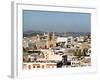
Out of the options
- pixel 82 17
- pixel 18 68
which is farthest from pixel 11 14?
pixel 82 17

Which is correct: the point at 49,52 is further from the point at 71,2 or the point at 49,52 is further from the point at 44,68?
the point at 71,2

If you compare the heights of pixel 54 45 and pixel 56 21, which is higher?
pixel 56 21

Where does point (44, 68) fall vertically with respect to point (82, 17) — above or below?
below

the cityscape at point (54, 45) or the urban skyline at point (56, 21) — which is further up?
the urban skyline at point (56, 21)

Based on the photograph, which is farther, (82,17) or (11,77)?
(82,17)

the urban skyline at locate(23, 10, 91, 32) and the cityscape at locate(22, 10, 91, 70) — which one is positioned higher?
the urban skyline at locate(23, 10, 91, 32)

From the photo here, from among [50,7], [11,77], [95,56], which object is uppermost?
[50,7]
